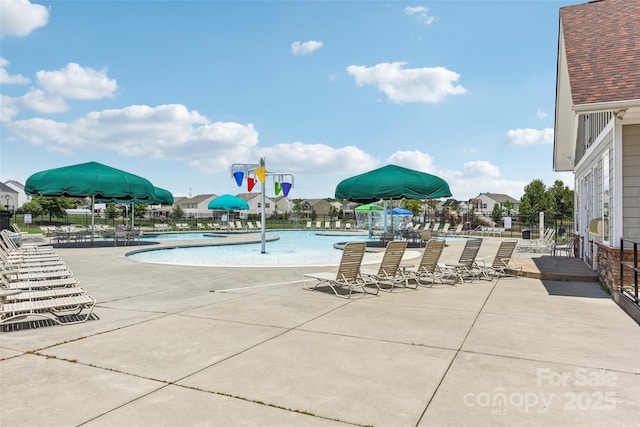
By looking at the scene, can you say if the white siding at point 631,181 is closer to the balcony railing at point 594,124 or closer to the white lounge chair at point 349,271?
the balcony railing at point 594,124

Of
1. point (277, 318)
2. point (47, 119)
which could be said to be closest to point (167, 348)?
point (277, 318)

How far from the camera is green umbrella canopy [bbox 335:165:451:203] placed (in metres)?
16.9

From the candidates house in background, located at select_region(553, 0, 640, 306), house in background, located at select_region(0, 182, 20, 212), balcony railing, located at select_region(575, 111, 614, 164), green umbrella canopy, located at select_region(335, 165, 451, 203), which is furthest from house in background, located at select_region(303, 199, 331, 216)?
house in background, located at select_region(553, 0, 640, 306)

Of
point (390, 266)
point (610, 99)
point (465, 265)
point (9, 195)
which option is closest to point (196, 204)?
point (9, 195)

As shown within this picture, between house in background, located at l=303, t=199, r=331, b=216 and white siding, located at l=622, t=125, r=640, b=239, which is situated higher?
house in background, located at l=303, t=199, r=331, b=216

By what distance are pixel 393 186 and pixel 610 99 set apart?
395 inches

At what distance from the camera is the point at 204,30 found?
15.4 meters

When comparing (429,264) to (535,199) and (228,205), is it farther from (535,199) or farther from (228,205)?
(535,199)

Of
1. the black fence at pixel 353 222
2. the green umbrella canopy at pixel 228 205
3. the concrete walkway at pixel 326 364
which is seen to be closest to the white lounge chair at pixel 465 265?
the concrete walkway at pixel 326 364

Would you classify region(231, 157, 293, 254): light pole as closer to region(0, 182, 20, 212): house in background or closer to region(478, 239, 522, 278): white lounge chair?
region(478, 239, 522, 278): white lounge chair

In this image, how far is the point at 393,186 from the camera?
16.9 m

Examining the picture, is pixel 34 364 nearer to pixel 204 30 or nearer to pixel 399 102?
pixel 204 30

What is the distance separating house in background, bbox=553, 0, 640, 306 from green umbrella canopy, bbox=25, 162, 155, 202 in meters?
16.7

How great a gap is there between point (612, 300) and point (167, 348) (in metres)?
7.65
